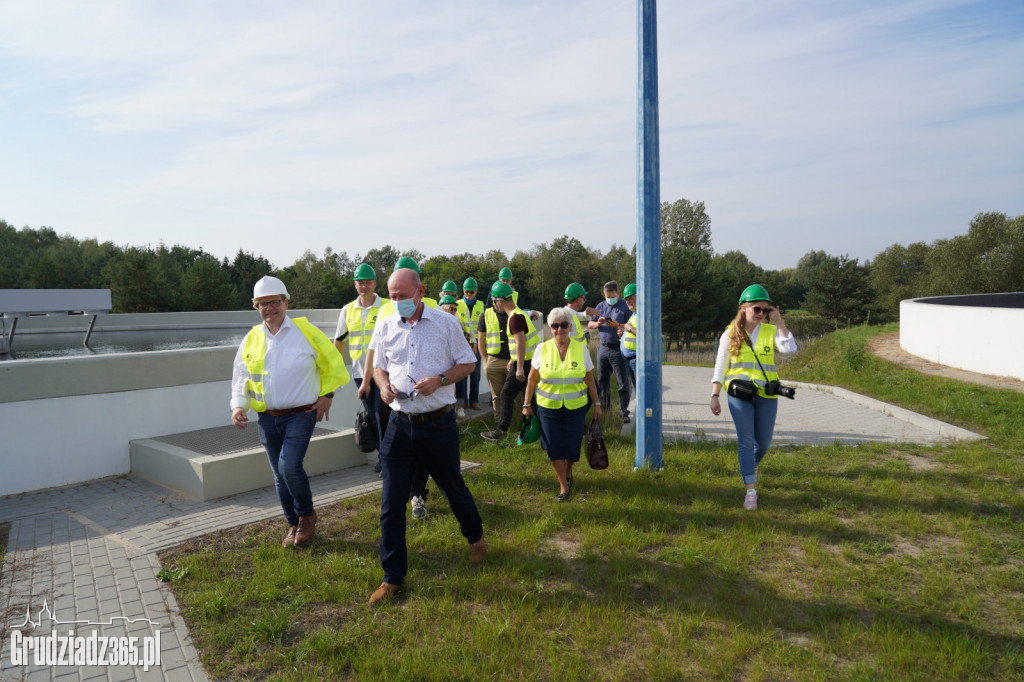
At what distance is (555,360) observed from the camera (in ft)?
18.2

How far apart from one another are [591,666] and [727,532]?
210 centimetres

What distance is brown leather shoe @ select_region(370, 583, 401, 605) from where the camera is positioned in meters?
3.77

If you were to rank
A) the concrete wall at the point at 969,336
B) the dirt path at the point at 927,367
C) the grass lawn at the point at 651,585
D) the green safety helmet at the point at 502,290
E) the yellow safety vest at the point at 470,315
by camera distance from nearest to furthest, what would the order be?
the grass lawn at the point at 651,585 < the green safety helmet at the point at 502,290 < the yellow safety vest at the point at 470,315 < the dirt path at the point at 927,367 < the concrete wall at the point at 969,336

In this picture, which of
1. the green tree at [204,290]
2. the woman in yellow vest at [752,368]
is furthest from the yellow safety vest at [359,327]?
the green tree at [204,290]

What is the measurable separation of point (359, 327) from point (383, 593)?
292 centimetres

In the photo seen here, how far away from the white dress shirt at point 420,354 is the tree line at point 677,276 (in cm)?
3245

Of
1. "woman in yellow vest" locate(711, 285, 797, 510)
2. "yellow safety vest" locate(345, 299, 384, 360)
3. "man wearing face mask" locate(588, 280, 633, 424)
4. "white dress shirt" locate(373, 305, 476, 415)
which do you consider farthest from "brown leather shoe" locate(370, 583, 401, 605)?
"man wearing face mask" locate(588, 280, 633, 424)

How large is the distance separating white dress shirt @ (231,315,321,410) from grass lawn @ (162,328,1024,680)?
1.13 meters

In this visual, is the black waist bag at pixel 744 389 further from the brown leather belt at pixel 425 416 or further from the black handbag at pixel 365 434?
the black handbag at pixel 365 434

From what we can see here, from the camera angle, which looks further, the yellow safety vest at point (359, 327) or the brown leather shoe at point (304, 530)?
the yellow safety vest at point (359, 327)

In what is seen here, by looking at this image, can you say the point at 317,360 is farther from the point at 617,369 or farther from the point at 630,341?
the point at 617,369

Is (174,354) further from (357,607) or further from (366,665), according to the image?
(366,665)

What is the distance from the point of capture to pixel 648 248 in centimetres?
631

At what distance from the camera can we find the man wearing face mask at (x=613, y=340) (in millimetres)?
8388
